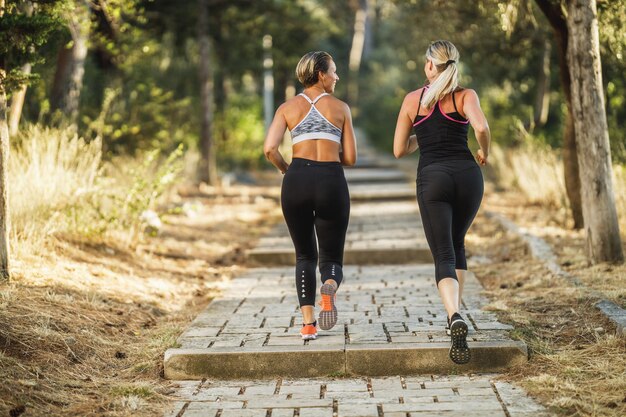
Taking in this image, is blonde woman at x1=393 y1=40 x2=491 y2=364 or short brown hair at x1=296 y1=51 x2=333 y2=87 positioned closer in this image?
blonde woman at x1=393 y1=40 x2=491 y2=364

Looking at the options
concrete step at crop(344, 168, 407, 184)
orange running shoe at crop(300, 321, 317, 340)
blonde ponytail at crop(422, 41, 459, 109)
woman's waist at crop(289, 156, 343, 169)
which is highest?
blonde ponytail at crop(422, 41, 459, 109)

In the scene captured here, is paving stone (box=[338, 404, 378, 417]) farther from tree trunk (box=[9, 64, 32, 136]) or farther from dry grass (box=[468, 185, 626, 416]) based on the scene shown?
tree trunk (box=[9, 64, 32, 136])

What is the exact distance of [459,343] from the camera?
16.2ft

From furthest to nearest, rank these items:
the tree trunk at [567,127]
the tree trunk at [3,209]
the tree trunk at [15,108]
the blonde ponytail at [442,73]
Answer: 1. the tree trunk at [567,127]
2. the tree trunk at [15,108]
3. the tree trunk at [3,209]
4. the blonde ponytail at [442,73]

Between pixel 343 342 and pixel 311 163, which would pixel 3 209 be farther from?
pixel 343 342

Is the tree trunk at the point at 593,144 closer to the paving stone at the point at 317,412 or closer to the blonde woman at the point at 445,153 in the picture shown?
the blonde woman at the point at 445,153

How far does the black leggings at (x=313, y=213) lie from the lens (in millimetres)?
5363

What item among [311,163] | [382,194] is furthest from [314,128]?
[382,194]

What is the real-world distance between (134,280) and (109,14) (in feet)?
12.4

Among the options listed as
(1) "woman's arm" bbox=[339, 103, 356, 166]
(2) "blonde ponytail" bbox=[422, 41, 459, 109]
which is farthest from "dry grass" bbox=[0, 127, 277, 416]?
(2) "blonde ponytail" bbox=[422, 41, 459, 109]

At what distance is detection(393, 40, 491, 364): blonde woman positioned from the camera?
5.16 meters

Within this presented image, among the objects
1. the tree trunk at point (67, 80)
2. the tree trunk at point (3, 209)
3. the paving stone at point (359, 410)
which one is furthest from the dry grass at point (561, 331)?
the tree trunk at point (67, 80)

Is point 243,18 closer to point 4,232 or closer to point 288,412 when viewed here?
point 4,232

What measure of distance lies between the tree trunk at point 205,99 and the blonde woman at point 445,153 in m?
13.3
